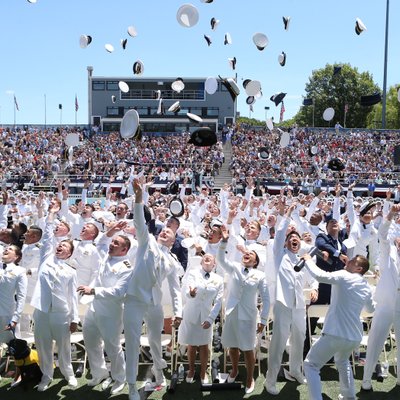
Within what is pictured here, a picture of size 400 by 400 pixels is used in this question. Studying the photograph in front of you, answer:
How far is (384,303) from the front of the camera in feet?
19.2

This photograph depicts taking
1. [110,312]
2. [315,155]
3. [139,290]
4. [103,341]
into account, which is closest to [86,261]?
[103,341]

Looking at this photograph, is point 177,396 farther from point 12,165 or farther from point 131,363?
point 12,165

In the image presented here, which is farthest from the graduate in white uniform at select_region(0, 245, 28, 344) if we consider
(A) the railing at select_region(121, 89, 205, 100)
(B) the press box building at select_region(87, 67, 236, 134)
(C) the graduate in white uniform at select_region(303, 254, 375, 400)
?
(A) the railing at select_region(121, 89, 205, 100)

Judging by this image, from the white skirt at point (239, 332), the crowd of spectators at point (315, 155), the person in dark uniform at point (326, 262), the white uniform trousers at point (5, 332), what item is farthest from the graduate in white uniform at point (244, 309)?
the crowd of spectators at point (315, 155)

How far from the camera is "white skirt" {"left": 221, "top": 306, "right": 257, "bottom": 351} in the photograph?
576 cm

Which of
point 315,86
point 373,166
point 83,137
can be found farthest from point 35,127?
point 315,86

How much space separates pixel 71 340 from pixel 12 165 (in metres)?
30.8

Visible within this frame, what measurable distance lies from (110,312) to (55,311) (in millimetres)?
666

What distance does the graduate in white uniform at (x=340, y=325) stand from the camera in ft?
16.6

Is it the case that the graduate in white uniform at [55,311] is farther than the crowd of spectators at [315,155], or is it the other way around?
the crowd of spectators at [315,155]

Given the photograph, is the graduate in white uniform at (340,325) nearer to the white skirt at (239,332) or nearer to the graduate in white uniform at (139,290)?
the white skirt at (239,332)

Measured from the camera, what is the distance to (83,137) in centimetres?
4391

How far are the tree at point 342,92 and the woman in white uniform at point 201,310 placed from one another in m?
61.9

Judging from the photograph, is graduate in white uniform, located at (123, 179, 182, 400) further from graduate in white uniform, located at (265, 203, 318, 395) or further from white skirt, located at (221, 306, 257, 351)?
graduate in white uniform, located at (265, 203, 318, 395)
